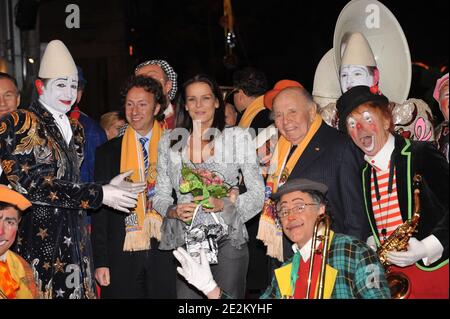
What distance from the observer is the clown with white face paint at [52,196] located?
185 inches

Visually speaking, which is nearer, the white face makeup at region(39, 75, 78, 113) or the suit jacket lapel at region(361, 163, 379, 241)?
the suit jacket lapel at region(361, 163, 379, 241)

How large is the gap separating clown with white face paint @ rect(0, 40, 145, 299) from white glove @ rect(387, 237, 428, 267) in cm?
157

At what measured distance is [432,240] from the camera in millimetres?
4320

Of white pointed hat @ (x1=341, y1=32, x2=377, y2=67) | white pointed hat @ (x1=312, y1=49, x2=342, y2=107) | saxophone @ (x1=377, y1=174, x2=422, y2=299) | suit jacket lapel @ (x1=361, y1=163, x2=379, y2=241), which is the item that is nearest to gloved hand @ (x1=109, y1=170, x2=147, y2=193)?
suit jacket lapel @ (x1=361, y1=163, x2=379, y2=241)

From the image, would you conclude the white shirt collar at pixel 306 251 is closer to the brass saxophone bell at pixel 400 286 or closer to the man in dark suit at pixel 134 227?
the brass saxophone bell at pixel 400 286

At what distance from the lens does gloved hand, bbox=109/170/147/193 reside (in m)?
4.83

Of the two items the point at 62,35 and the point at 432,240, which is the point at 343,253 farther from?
the point at 62,35

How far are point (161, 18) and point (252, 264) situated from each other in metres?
11.5

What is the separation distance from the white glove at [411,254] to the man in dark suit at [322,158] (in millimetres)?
343

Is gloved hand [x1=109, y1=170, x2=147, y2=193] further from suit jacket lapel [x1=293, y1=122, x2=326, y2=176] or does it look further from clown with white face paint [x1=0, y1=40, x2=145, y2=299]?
suit jacket lapel [x1=293, y1=122, x2=326, y2=176]

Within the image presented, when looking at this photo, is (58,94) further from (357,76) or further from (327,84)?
(327,84)

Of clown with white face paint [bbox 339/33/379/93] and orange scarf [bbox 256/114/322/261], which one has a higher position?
→ clown with white face paint [bbox 339/33/379/93]

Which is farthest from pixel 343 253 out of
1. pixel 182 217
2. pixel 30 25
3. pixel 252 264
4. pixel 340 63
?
pixel 30 25

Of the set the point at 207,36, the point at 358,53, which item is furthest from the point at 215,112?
the point at 207,36
